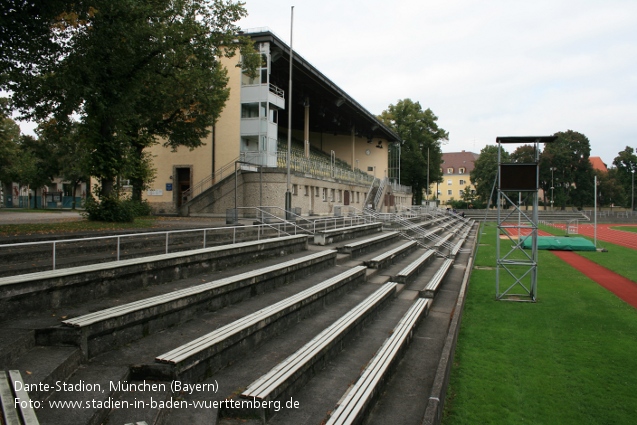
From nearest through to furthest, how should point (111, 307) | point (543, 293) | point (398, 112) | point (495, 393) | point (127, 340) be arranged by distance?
point (127, 340) → point (111, 307) → point (495, 393) → point (543, 293) → point (398, 112)

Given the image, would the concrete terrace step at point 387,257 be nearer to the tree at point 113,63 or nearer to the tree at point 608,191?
the tree at point 113,63

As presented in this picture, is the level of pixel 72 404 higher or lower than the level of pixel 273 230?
lower

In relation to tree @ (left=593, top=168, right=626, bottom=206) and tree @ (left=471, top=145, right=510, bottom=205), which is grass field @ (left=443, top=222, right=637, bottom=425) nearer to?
tree @ (left=471, top=145, right=510, bottom=205)

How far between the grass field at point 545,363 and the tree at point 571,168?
84.4 metres

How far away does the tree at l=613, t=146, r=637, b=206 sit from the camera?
99.1 meters

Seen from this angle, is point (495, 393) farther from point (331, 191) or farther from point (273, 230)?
point (331, 191)

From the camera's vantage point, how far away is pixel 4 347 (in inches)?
156

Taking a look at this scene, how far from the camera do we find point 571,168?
88.0 metres

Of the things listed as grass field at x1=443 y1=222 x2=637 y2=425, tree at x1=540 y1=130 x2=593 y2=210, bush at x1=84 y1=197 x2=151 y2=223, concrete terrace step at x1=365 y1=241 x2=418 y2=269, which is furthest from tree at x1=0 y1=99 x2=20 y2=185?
tree at x1=540 y1=130 x2=593 y2=210

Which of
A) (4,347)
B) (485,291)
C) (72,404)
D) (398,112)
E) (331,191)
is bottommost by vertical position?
(485,291)

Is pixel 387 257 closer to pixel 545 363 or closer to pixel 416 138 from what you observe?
pixel 545 363

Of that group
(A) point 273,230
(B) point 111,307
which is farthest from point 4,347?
(A) point 273,230

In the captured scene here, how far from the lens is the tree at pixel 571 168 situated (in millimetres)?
86125

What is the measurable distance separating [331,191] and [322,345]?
91.2 feet
